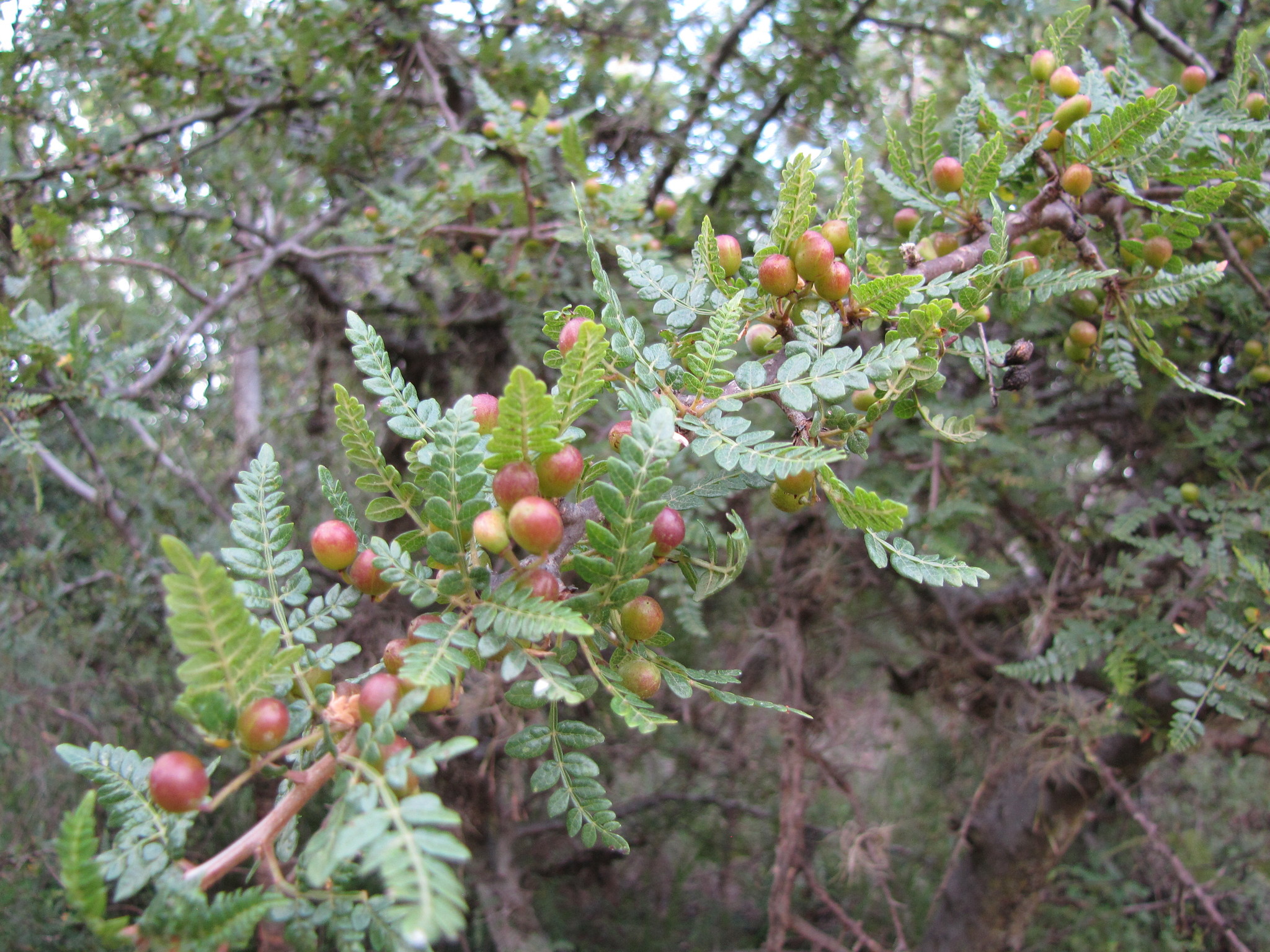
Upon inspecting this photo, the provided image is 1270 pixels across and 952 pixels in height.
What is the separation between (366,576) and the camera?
76 centimetres

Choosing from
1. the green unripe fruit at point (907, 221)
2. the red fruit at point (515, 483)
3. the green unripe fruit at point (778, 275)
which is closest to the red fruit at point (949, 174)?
the green unripe fruit at point (907, 221)

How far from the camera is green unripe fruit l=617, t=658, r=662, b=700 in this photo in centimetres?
71

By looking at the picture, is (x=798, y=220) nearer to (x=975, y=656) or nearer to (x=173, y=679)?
(x=975, y=656)

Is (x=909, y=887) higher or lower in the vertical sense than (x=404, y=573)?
lower

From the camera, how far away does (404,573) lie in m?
0.69

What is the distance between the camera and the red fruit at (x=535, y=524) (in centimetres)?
63

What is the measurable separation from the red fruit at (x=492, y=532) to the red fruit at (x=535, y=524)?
0.01 metres

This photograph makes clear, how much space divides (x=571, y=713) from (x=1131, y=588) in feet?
5.25

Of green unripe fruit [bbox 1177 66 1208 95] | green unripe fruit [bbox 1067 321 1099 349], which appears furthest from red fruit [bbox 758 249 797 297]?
green unripe fruit [bbox 1177 66 1208 95]

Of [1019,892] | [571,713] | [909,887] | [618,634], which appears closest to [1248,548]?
[1019,892]

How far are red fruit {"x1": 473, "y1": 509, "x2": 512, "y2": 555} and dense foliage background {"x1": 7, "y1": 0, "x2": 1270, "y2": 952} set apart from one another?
1055 millimetres

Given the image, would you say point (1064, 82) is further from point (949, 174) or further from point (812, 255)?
point (812, 255)

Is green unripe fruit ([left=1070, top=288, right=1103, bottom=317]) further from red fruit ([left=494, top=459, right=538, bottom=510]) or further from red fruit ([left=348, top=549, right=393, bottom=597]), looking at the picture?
red fruit ([left=348, top=549, right=393, bottom=597])

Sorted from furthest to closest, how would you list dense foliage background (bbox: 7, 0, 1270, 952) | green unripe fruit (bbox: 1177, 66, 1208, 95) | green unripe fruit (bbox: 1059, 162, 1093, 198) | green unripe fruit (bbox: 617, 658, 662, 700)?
1. dense foliage background (bbox: 7, 0, 1270, 952)
2. green unripe fruit (bbox: 1177, 66, 1208, 95)
3. green unripe fruit (bbox: 1059, 162, 1093, 198)
4. green unripe fruit (bbox: 617, 658, 662, 700)
